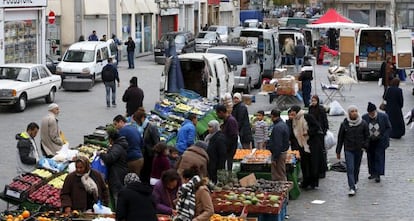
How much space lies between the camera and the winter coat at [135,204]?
33.9 ft

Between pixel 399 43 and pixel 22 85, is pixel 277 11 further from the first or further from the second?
pixel 22 85

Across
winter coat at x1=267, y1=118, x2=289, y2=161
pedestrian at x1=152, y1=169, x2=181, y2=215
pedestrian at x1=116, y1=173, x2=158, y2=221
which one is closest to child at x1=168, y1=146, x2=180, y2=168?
winter coat at x1=267, y1=118, x2=289, y2=161

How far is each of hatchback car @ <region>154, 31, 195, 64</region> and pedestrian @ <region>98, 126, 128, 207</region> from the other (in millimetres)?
30831

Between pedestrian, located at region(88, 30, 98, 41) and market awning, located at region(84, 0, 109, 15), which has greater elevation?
market awning, located at region(84, 0, 109, 15)

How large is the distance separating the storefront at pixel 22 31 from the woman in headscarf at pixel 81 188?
21.7m

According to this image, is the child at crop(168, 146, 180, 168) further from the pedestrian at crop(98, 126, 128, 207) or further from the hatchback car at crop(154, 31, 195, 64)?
the hatchback car at crop(154, 31, 195, 64)

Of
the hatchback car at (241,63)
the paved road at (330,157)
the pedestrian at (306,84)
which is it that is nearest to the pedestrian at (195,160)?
the paved road at (330,157)

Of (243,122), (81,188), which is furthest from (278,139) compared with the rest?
(81,188)

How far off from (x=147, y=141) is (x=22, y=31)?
70.5 ft

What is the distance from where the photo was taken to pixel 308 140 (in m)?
16.9

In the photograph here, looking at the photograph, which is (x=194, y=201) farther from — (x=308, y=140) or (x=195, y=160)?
(x=308, y=140)

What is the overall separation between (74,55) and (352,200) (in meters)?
20.6

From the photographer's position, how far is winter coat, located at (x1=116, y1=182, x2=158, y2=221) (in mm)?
10344

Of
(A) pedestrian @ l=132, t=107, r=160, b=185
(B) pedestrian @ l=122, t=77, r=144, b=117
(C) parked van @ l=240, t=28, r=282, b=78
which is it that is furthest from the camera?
(C) parked van @ l=240, t=28, r=282, b=78
